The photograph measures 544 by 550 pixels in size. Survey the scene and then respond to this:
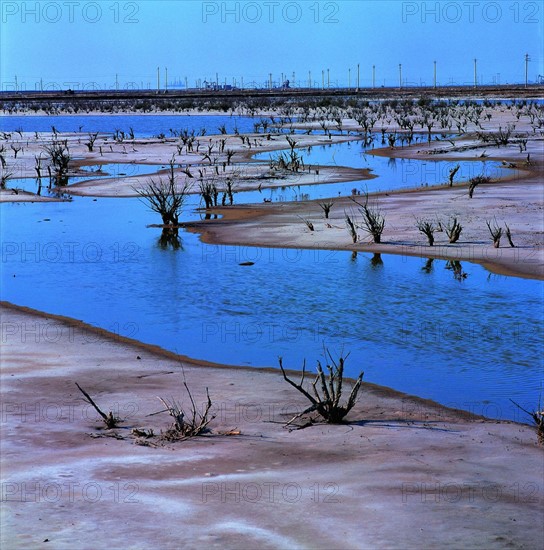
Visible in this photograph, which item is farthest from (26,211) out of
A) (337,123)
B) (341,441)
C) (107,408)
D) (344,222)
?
(337,123)

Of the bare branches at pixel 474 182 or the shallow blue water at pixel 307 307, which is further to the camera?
the bare branches at pixel 474 182

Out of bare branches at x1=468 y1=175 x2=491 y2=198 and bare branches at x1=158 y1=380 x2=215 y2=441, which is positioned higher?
bare branches at x1=468 y1=175 x2=491 y2=198

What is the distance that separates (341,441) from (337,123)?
47.9m

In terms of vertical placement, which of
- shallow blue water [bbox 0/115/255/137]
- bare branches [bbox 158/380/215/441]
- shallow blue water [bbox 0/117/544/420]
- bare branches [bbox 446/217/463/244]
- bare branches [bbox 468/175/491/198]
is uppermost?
shallow blue water [bbox 0/115/255/137]

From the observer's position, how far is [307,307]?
12.5 meters

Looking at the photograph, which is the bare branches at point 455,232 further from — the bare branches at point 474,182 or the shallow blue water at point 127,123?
the shallow blue water at point 127,123

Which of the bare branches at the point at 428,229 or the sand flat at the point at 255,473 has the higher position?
the bare branches at the point at 428,229

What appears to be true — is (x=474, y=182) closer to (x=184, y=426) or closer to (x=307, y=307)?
(x=307, y=307)

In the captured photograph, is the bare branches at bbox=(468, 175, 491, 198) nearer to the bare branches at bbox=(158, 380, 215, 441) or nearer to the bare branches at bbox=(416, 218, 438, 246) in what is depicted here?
the bare branches at bbox=(416, 218, 438, 246)

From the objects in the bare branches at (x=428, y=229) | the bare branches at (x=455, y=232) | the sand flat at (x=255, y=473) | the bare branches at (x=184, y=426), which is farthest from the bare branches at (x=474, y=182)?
the bare branches at (x=184, y=426)

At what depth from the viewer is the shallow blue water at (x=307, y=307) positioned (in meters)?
9.88

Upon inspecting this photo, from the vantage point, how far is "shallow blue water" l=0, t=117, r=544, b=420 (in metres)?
9.88

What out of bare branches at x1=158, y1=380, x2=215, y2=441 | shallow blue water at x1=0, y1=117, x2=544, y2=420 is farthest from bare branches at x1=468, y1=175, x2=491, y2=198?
bare branches at x1=158, y1=380, x2=215, y2=441

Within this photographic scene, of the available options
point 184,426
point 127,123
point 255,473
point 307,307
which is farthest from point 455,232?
point 127,123
